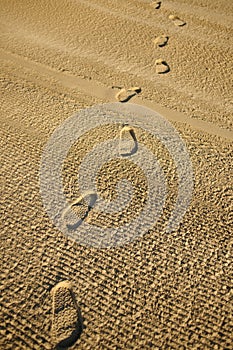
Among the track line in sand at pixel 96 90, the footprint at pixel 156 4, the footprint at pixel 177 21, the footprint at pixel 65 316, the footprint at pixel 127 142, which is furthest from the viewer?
the footprint at pixel 156 4

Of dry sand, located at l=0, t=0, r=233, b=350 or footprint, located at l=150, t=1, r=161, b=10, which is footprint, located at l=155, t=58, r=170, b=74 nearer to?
dry sand, located at l=0, t=0, r=233, b=350

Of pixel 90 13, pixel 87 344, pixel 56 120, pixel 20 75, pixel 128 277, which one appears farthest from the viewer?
pixel 90 13

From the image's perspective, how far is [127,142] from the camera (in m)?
1.65

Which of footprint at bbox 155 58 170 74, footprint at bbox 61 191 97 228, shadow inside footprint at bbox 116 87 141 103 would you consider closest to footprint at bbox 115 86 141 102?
shadow inside footprint at bbox 116 87 141 103

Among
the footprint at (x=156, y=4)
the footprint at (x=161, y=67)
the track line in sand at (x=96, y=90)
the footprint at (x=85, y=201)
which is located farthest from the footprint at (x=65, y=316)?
the footprint at (x=156, y=4)

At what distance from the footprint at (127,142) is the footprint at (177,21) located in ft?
3.61

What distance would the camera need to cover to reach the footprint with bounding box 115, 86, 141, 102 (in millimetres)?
1886

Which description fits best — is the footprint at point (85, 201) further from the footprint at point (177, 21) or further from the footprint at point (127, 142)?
the footprint at point (177, 21)

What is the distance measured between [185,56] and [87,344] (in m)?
1.73

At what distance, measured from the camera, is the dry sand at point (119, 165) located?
1.11 m

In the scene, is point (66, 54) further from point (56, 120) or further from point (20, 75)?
point (56, 120)

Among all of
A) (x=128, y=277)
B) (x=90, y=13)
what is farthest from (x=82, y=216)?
(x=90, y=13)

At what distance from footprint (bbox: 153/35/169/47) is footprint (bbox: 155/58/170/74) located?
17 centimetres

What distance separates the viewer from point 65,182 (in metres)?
1.48
